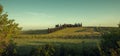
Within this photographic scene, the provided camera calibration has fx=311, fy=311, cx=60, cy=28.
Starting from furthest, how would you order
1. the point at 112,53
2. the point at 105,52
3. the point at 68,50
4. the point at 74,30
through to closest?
1. the point at 74,30
2. the point at 68,50
3. the point at 105,52
4. the point at 112,53

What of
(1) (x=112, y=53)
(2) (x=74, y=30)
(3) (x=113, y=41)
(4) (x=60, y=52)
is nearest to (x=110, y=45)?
(3) (x=113, y=41)

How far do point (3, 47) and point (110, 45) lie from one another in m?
14.9

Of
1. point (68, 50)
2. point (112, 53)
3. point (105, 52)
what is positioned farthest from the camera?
point (68, 50)

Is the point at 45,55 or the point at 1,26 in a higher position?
the point at 1,26

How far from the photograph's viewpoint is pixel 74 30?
7631cm

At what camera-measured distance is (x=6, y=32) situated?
43.7 meters

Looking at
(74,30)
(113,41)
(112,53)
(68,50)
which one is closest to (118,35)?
(113,41)

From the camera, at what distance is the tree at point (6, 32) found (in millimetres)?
43531

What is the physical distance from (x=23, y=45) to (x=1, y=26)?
8.80 meters

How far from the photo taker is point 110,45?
40.0m

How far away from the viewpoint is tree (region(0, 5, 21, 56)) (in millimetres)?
43531

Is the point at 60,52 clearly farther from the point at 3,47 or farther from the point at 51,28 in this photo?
the point at 51,28

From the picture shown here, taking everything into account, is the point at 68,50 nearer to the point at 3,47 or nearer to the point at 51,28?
the point at 3,47

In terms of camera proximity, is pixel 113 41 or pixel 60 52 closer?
pixel 113 41
